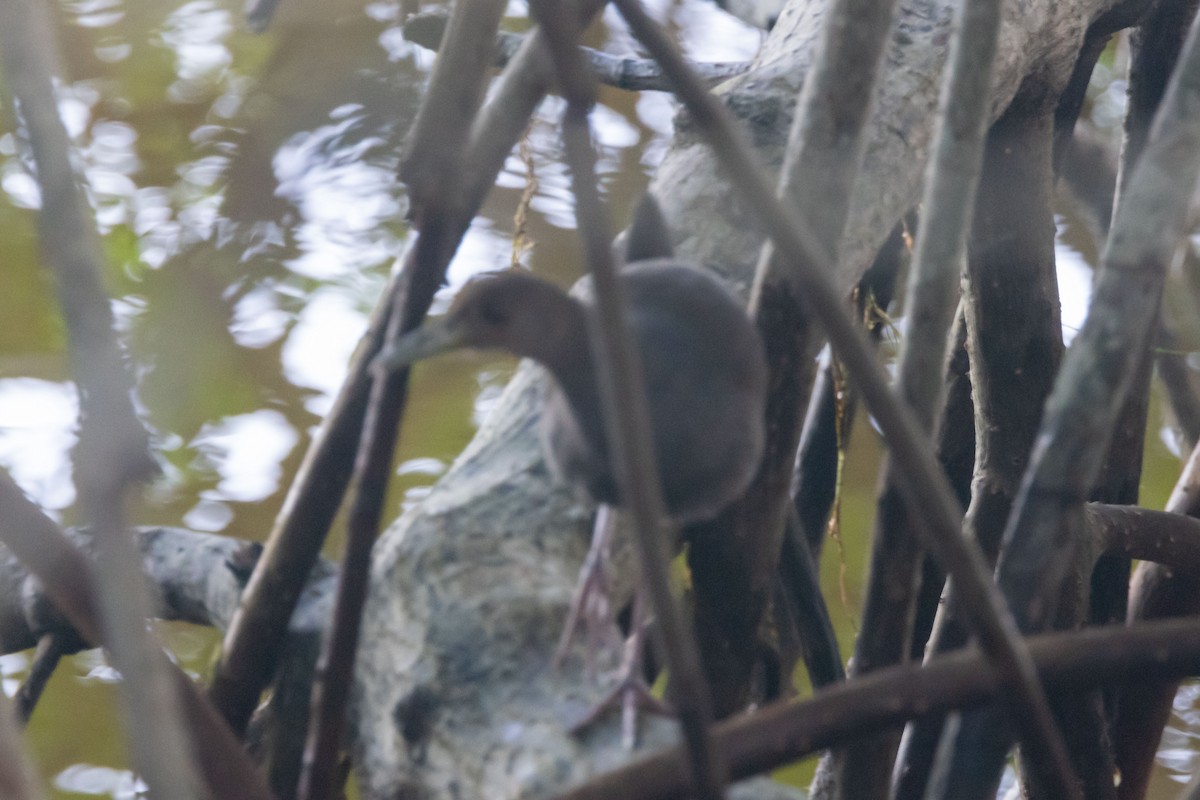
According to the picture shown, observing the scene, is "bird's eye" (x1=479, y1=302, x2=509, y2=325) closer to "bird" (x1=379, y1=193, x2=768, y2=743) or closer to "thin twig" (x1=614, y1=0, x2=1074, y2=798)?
"bird" (x1=379, y1=193, x2=768, y2=743)

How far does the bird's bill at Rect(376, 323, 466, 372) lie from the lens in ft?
3.25

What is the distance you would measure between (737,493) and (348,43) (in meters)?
2.62

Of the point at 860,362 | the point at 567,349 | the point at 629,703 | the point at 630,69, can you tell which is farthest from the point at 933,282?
the point at 630,69

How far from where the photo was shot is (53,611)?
5.52 feet

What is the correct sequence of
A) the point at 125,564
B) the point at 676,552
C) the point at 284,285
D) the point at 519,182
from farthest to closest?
the point at 519,182 < the point at 284,285 < the point at 676,552 < the point at 125,564

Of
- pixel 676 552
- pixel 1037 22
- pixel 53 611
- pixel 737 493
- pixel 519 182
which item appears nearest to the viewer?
Result: pixel 737 493

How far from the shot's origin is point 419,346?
1.00 m

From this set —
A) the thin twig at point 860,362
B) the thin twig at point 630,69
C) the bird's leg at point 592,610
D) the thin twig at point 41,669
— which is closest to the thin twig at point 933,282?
the thin twig at point 860,362

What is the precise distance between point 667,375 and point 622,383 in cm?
45

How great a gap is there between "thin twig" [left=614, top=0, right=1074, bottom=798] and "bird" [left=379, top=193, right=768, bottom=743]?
0.92ft

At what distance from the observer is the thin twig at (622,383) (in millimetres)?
705

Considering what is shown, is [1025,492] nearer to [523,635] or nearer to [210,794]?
[523,635]

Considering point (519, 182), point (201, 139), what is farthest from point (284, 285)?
point (519, 182)

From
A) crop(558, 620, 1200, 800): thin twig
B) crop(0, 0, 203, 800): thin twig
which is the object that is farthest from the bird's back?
crop(0, 0, 203, 800): thin twig
